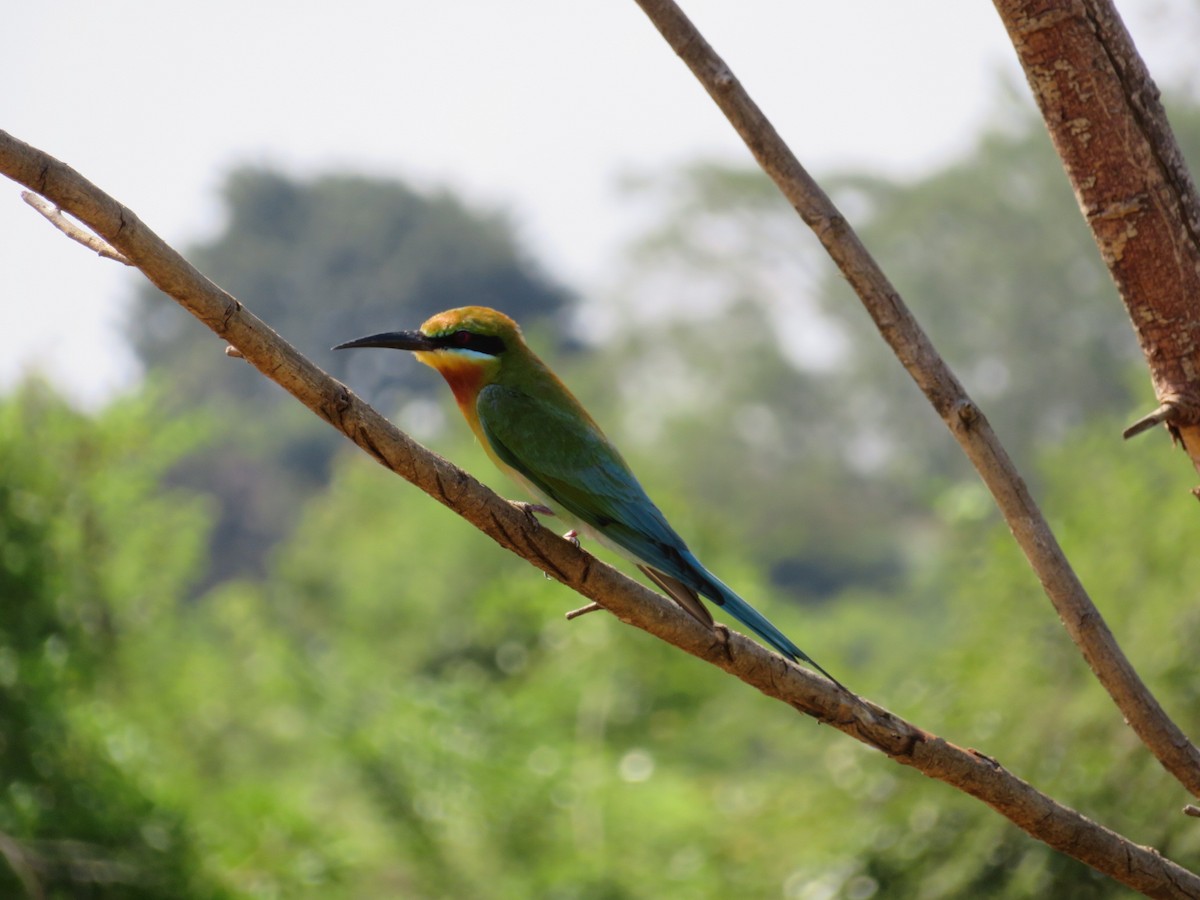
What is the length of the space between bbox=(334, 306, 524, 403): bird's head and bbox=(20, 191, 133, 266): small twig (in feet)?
3.29

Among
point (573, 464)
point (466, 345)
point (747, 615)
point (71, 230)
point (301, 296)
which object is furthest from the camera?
point (301, 296)

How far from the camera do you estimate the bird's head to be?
8.42 ft

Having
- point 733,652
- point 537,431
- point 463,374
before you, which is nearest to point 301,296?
point 463,374

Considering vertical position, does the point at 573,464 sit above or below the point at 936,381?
above

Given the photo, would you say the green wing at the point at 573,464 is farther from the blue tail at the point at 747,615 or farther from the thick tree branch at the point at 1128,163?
the thick tree branch at the point at 1128,163

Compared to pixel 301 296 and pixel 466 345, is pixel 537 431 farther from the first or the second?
pixel 301 296

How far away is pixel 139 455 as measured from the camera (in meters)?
5.71

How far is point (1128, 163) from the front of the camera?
169cm

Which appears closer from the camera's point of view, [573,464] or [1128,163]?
[1128,163]

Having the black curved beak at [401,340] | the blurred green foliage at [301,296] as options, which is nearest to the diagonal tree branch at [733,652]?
the black curved beak at [401,340]

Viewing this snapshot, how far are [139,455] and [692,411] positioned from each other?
28112 millimetres

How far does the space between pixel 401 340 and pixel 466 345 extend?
129mm

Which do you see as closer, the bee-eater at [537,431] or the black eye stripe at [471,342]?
the bee-eater at [537,431]

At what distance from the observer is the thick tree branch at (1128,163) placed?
168 centimetres
